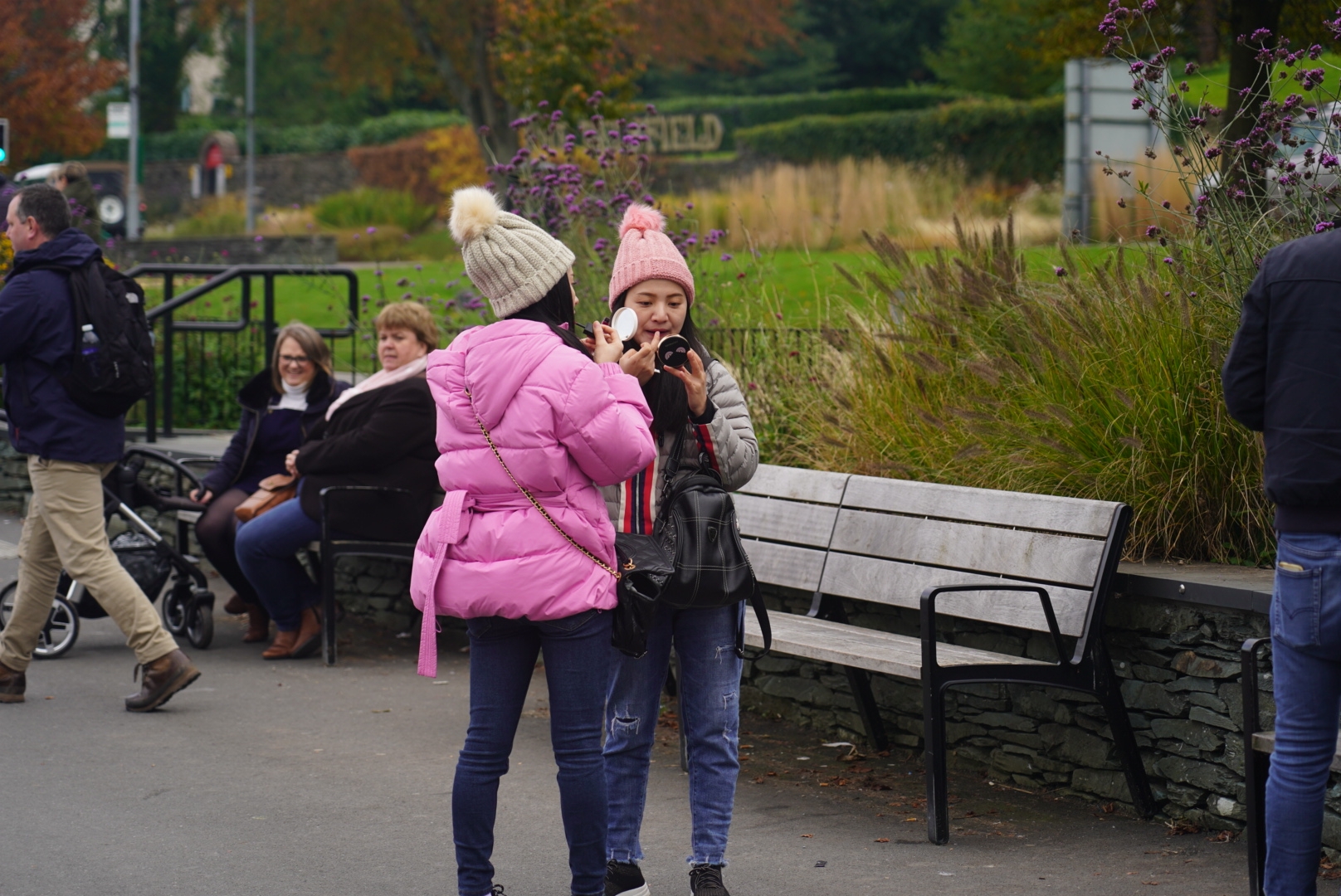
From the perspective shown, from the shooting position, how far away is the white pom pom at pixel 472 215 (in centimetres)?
379

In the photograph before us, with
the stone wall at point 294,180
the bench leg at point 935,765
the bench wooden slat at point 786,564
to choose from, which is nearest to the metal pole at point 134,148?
the stone wall at point 294,180

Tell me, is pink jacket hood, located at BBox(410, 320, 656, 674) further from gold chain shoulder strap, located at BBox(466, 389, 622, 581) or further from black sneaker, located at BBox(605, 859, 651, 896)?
black sneaker, located at BBox(605, 859, 651, 896)

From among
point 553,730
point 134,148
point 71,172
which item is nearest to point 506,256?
point 553,730

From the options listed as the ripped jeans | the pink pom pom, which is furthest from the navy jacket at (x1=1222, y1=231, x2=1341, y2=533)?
the pink pom pom

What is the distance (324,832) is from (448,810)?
1.44 ft

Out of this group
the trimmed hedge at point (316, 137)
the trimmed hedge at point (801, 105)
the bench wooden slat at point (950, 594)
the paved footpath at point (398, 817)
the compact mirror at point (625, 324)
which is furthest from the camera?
the trimmed hedge at point (316, 137)

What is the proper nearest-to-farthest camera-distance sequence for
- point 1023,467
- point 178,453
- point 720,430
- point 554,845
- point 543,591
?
point 543,591, point 720,430, point 554,845, point 1023,467, point 178,453

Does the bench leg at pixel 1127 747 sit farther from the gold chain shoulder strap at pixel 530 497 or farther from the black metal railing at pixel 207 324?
the black metal railing at pixel 207 324

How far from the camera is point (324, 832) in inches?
190

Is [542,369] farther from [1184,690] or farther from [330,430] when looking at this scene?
[330,430]

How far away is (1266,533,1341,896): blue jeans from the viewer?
348cm

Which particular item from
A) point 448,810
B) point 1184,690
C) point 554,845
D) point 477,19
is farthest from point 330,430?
point 477,19

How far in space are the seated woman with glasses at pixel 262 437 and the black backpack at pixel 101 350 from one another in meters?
1.33

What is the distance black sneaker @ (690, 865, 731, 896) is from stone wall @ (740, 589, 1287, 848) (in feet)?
5.10
